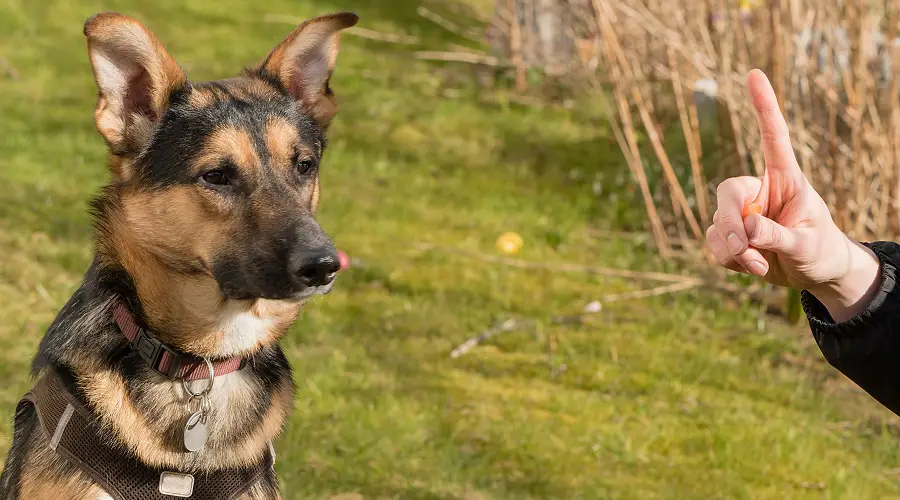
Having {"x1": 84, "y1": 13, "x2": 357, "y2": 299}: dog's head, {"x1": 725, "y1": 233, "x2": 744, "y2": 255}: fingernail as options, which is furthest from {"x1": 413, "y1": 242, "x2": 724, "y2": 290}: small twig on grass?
{"x1": 725, "y1": 233, "x2": 744, "y2": 255}: fingernail

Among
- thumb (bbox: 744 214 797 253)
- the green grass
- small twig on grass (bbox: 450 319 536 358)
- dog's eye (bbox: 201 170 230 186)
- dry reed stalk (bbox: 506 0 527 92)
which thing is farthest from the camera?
dry reed stalk (bbox: 506 0 527 92)

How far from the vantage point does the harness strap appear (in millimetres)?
3133

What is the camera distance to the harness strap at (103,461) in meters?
3.13

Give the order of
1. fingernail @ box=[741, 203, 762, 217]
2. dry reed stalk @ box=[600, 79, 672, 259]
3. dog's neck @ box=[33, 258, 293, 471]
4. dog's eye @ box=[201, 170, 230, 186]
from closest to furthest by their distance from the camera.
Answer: fingernail @ box=[741, 203, 762, 217], dog's neck @ box=[33, 258, 293, 471], dog's eye @ box=[201, 170, 230, 186], dry reed stalk @ box=[600, 79, 672, 259]

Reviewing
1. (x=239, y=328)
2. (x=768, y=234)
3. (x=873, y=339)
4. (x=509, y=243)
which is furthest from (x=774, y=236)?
(x=509, y=243)

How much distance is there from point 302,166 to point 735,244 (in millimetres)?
1749

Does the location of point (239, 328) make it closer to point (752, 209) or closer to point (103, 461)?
point (103, 461)

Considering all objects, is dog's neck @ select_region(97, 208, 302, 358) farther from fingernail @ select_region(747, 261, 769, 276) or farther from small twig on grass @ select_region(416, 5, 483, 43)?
small twig on grass @ select_region(416, 5, 483, 43)

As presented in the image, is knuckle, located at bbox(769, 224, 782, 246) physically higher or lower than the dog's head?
higher

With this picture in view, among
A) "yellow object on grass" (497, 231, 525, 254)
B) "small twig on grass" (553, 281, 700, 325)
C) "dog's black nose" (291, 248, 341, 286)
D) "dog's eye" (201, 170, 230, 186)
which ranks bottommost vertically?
"yellow object on grass" (497, 231, 525, 254)

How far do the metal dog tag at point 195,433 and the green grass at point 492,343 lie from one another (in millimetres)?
1642

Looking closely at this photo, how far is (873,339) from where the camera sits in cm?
271

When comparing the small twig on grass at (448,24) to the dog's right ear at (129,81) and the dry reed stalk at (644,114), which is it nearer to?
the dry reed stalk at (644,114)

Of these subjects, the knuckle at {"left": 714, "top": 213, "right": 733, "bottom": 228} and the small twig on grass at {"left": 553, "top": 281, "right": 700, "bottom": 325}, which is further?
the small twig on grass at {"left": 553, "top": 281, "right": 700, "bottom": 325}
